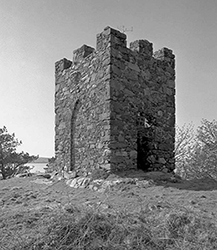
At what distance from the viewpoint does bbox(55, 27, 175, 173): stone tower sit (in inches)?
350

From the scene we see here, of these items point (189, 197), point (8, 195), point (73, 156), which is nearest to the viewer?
point (189, 197)

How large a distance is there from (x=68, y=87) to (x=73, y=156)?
2455 millimetres

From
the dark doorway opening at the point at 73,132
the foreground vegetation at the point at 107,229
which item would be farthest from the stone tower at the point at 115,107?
the foreground vegetation at the point at 107,229

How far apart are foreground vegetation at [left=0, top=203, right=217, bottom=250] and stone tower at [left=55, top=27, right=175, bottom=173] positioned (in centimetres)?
358

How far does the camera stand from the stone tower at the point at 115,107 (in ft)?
29.2

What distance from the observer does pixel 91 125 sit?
9500mm

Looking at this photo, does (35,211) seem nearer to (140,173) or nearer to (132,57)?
(140,173)

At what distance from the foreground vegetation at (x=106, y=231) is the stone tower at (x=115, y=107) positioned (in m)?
3.58

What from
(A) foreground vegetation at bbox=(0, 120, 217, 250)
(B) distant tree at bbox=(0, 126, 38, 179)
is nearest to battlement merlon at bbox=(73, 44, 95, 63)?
(A) foreground vegetation at bbox=(0, 120, 217, 250)

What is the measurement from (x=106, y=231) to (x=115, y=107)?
4.74 meters

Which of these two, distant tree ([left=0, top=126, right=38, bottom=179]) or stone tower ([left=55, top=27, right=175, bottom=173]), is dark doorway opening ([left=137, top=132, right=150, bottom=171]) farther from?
distant tree ([left=0, top=126, right=38, bottom=179])

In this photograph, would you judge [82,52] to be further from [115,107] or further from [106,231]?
[106,231]

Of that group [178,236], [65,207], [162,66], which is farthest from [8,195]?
[162,66]

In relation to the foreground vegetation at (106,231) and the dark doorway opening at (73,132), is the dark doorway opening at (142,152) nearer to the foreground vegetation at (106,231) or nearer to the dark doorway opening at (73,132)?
the dark doorway opening at (73,132)
